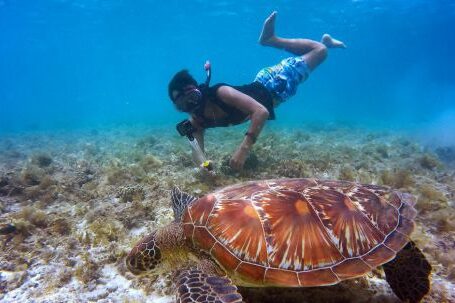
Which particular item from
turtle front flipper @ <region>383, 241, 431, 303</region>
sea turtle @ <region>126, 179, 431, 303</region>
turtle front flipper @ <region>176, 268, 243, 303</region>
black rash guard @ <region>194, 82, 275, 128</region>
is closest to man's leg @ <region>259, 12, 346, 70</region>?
black rash guard @ <region>194, 82, 275, 128</region>

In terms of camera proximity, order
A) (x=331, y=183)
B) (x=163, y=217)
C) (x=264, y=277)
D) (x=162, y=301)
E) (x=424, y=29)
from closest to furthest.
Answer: (x=264, y=277), (x=162, y=301), (x=331, y=183), (x=163, y=217), (x=424, y=29)

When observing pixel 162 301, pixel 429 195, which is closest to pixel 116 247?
pixel 162 301

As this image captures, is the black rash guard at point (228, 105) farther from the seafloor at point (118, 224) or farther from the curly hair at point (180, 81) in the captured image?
the seafloor at point (118, 224)

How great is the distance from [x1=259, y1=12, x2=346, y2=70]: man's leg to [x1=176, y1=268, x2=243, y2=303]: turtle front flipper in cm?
582

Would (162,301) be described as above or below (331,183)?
below

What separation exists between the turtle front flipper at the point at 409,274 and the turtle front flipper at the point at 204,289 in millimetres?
1390

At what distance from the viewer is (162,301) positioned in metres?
2.61

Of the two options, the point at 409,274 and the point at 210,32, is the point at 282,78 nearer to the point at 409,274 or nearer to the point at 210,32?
the point at 409,274

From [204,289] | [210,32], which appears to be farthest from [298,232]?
[210,32]

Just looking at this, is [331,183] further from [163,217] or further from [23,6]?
[23,6]

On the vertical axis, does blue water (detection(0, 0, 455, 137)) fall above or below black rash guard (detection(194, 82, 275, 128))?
above

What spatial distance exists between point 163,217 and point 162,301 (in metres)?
1.55

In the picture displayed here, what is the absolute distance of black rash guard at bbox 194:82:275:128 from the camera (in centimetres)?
515

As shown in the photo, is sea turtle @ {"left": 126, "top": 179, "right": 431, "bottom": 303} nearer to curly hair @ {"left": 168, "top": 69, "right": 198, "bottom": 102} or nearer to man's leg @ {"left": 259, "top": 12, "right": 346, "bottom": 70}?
curly hair @ {"left": 168, "top": 69, "right": 198, "bottom": 102}
